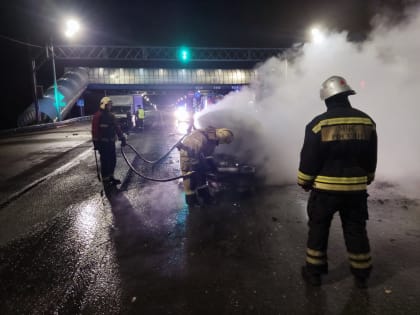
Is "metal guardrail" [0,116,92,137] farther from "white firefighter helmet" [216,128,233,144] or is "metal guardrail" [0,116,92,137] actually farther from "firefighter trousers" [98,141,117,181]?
"white firefighter helmet" [216,128,233,144]

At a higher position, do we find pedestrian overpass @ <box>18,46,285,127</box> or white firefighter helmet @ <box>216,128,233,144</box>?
pedestrian overpass @ <box>18,46,285,127</box>

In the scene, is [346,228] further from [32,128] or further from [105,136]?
[32,128]

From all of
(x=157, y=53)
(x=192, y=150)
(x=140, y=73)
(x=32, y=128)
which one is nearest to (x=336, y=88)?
(x=192, y=150)

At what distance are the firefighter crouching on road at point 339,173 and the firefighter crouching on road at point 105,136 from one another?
482 cm

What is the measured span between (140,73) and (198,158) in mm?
40630

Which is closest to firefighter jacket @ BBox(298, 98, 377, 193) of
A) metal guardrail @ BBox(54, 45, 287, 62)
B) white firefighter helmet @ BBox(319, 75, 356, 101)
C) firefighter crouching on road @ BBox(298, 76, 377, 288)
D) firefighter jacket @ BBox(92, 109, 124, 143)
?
firefighter crouching on road @ BBox(298, 76, 377, 288)

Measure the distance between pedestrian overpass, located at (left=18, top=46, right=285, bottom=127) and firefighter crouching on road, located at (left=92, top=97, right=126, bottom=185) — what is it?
18.5m

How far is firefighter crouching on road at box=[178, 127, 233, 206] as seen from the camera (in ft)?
16.7

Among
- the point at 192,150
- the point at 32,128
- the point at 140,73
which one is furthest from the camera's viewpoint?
the point at 140,73

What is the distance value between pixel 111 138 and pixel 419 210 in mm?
5834

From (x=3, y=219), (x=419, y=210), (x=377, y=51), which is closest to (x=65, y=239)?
(x=3, y=219)

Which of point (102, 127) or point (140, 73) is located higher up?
point (140, 73)

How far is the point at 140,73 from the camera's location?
42.9m

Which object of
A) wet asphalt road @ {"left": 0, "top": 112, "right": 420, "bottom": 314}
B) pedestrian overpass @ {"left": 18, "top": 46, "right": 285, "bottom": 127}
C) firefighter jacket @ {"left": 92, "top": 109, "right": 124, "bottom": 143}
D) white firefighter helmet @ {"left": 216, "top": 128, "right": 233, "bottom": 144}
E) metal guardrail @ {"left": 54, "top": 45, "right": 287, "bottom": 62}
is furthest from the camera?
metal guardrail @ {"left": 54, "top": 45, "right": 287, "bottom": 62}
